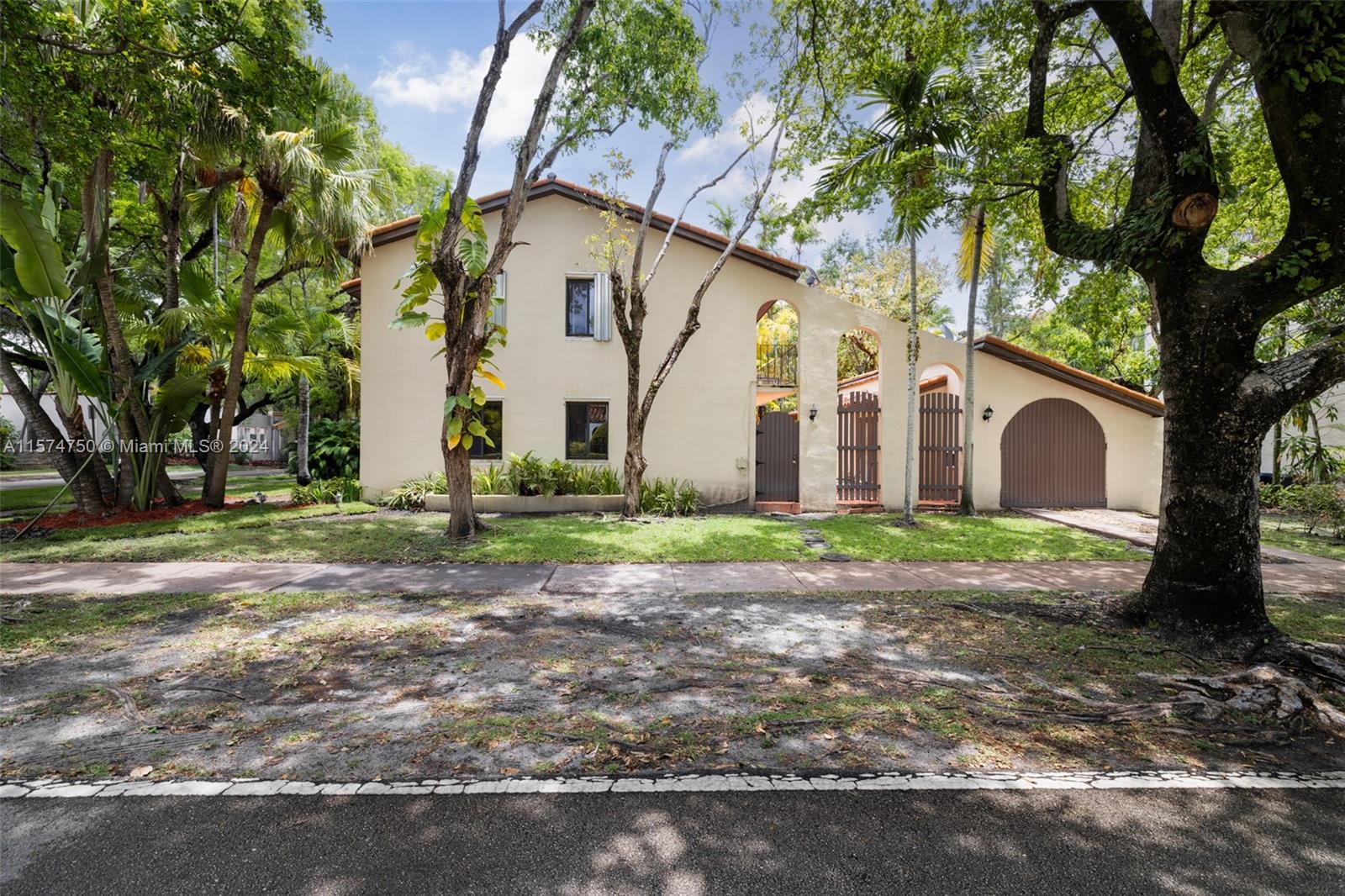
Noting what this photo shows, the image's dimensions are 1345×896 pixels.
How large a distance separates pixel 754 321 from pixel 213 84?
1017 centimetres

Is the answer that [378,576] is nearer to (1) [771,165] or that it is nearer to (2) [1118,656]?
(2) [1118,656]

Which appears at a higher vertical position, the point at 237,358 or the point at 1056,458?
the point at 237,358

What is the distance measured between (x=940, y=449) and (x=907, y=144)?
24.2 feet

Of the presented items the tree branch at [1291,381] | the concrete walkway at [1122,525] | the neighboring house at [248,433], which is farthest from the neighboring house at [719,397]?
the neighboring house at [248,433]

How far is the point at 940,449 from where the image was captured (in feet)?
44.8

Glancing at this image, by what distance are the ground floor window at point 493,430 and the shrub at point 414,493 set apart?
104cm

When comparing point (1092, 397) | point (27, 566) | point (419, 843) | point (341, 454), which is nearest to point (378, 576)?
point (27, 566)

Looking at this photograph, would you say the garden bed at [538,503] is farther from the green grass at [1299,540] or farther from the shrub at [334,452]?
the green grass at [1299,540]

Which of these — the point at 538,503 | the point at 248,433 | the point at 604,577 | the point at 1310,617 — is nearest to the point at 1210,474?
the point at 1310,617

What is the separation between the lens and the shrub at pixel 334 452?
1534 cm

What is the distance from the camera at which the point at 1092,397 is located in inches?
537

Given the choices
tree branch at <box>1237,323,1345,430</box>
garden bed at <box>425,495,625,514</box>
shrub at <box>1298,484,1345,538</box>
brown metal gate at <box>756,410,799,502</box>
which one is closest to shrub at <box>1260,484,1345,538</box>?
shrub at <box>1298,484,1345,538</box>

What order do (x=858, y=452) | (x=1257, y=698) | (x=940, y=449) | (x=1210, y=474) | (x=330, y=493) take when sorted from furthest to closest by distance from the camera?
(x=858, y=452), (x=940, y=449), (x=330, y=493), (x=1210, y=474), (x=1257, y=698)

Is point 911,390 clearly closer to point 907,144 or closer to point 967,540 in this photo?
point 967,540
